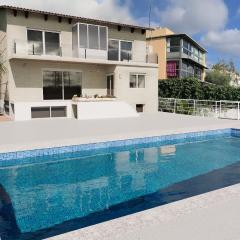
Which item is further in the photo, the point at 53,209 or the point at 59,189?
the point at 59,189

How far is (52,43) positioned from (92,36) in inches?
111

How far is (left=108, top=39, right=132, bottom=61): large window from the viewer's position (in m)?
23.0

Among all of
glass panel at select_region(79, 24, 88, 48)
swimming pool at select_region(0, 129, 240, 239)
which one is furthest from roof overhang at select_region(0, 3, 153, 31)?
swimming pool at select_region(0, 129, 240, 239)

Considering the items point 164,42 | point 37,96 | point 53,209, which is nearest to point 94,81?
point 37,96

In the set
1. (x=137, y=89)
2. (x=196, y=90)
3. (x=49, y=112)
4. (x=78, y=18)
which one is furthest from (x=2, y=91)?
(x=196, y=90)

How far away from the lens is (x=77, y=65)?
21969 millimetres

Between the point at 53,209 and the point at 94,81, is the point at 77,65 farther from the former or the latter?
the point at 53,209

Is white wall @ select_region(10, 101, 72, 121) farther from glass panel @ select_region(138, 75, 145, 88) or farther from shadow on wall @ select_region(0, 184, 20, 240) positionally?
shadow on wall @ select_region(0, 184, 20, 240)

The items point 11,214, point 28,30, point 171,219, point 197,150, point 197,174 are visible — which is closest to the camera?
point 171,219

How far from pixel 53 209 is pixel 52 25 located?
16900mm

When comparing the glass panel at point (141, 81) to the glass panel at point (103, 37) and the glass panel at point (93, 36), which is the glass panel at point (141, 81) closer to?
the glass panel at point (103, 37)

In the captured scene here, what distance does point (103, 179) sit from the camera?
9.22 meters

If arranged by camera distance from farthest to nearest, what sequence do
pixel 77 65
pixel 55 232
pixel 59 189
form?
pixel 77 65
pixel 59 189
pixel 55 232

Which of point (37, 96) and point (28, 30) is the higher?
point (28, 30)
